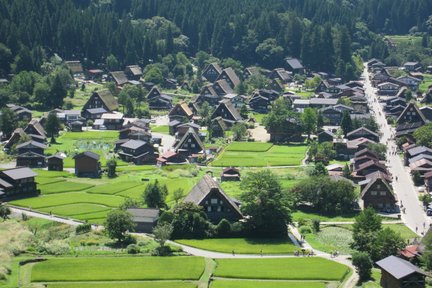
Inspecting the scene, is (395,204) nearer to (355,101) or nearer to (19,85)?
(355,101)

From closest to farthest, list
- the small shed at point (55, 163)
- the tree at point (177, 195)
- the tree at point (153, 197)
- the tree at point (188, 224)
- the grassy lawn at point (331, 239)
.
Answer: the grassy lawn at point (331, 239) < the tree at point (188, 224) < the tree at point (153, 197) < the tree at point (177, 195) < the small shed at point (55, 163)

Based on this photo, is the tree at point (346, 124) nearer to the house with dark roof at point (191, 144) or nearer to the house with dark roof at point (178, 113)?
the house with dark roof at point (191, 144)

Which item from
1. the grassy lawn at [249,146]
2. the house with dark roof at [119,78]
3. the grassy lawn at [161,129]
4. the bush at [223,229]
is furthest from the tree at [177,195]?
the house with dark roof at [119,78]

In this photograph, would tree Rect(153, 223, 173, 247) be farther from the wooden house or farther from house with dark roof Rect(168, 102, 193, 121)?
house with dark roof Rect(168, 102, 193, 121)

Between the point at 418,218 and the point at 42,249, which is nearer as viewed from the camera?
the point at 42,249

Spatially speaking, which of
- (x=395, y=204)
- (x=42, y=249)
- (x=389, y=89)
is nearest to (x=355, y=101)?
(x=389, y=89)

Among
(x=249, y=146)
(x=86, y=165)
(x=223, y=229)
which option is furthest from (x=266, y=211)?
(x=249, y=146)

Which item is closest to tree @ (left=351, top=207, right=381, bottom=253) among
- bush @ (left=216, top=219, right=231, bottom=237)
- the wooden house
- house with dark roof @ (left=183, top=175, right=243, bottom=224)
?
bush @ (left=216, top=219, right=231, bottom=237)
